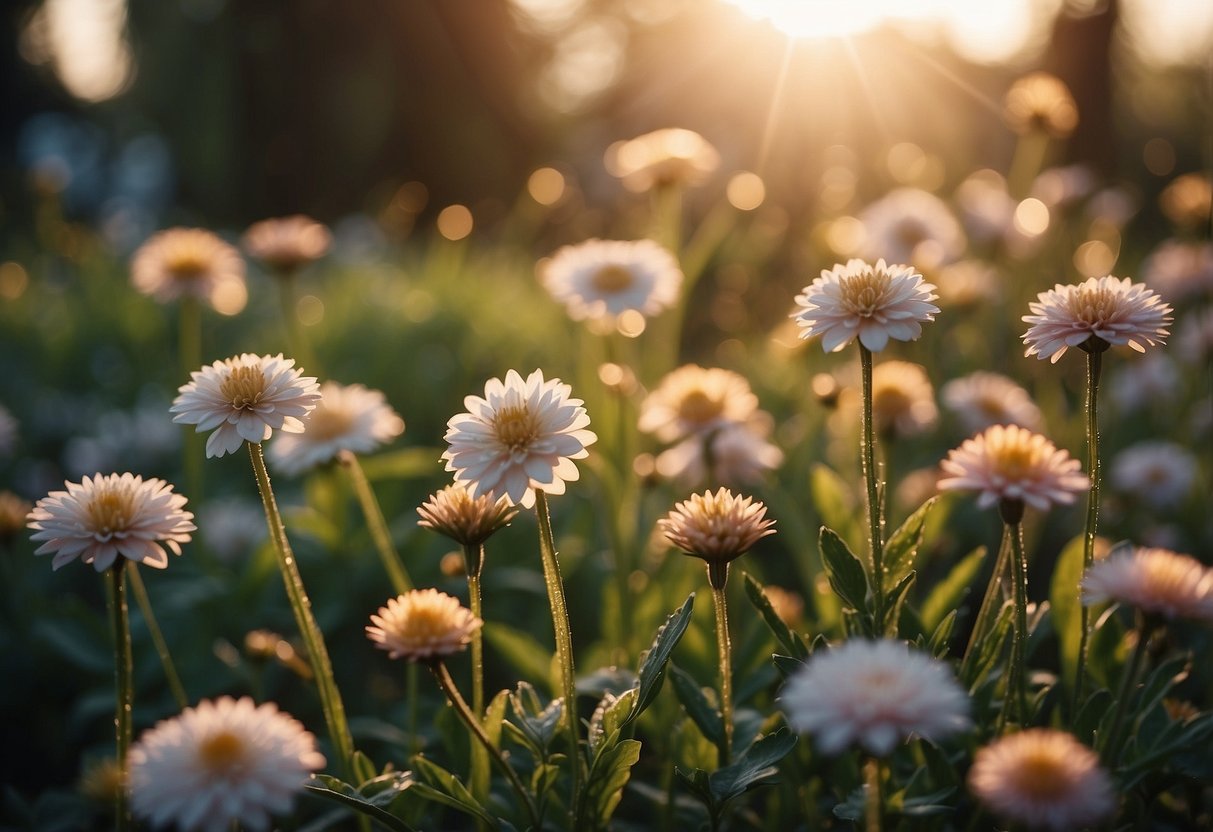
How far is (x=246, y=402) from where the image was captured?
→ 44.8 inches

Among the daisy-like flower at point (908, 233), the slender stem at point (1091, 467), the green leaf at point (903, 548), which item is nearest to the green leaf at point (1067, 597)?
the slender stem at point (1091, 467)

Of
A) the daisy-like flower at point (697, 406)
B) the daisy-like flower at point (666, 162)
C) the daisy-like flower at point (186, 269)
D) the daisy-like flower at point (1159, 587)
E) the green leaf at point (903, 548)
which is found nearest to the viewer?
the daisy-like flower at point (1159, 587)

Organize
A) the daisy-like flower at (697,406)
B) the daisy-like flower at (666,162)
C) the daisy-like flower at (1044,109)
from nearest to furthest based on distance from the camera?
the daisy-like flower at (697,406), the daisy-like flower at (666,162), the daisy-like flower at (1044,109)

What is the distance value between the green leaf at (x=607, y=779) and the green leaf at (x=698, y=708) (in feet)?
0.45

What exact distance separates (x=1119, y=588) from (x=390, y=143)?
10.6 meters

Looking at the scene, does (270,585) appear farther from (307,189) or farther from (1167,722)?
(307,189)

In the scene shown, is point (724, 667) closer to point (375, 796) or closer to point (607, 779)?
point (607, 779)

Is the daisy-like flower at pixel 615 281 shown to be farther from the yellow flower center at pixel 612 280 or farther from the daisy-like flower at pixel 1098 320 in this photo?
the daisy-like flower at pixel 1098 320

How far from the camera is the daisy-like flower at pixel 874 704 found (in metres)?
0.76

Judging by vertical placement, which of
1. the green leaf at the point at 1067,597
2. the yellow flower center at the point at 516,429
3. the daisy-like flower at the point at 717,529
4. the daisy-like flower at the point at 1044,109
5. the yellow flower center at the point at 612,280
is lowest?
the daisy-like flower at the point at 717,529

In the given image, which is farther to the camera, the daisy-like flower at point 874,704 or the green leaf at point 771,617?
the green leaf at point 771,617

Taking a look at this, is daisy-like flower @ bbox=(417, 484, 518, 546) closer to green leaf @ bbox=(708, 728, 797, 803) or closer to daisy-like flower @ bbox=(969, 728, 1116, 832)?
green leaf @ bbox=(708, 728, 797, 803)

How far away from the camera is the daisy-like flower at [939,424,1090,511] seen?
3.36 ft

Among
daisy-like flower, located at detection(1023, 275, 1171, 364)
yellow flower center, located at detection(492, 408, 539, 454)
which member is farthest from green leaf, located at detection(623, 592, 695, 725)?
daisy-like flower, located at detection(1023, 275, 1171, 364)
